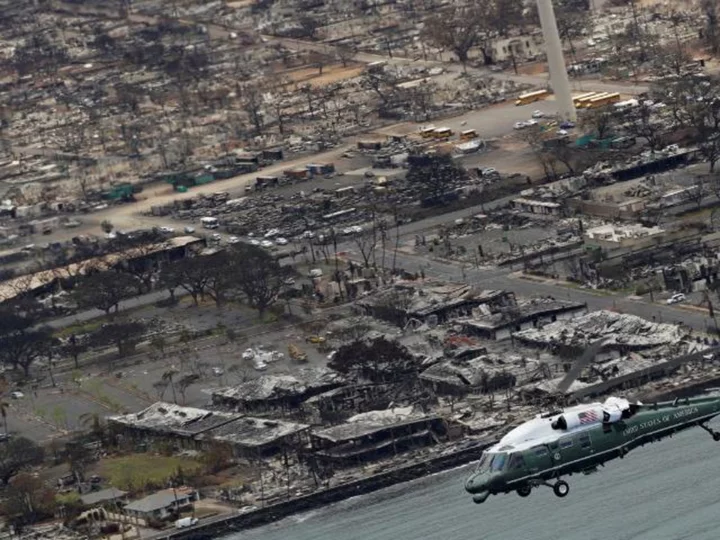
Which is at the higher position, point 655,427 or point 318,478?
point 655,427

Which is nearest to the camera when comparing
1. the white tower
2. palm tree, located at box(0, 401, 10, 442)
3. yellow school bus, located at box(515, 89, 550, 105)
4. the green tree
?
palm tree, located at box(0, 401, 10, 442)

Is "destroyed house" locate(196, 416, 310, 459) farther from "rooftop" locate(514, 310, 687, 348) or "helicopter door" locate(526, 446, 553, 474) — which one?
"helicopter door" locate(526, 446, 553, 474)

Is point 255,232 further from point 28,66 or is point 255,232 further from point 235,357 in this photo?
point 28,66

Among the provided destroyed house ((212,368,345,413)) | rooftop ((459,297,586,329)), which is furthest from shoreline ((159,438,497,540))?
rooftop ((459,297,586,329))

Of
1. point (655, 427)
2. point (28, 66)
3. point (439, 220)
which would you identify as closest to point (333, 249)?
Result: point (439, 220)

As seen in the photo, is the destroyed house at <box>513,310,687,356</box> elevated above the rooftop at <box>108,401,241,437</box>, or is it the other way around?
the rooftop at <box>108,401,241,437</box>

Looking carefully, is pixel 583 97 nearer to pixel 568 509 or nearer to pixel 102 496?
pixel 102 496

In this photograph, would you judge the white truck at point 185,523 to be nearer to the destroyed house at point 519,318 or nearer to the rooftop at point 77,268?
the destroyed house at point 519,318

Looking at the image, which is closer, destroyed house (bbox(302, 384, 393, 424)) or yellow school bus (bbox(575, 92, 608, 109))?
destroyed house (bbox(302, 384, 393, 424))
